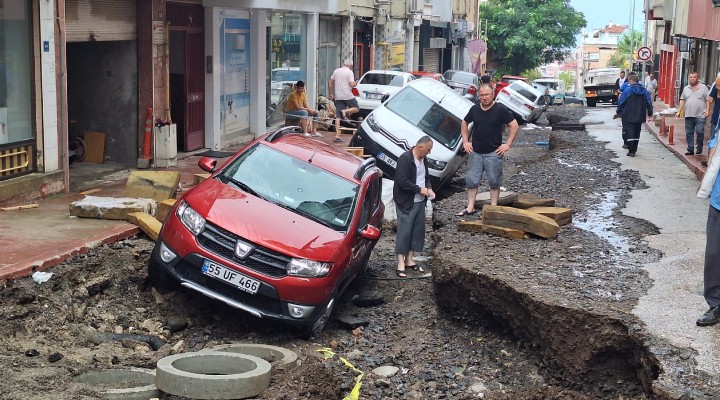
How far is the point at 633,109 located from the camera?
20.8 metres

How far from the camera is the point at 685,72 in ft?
125

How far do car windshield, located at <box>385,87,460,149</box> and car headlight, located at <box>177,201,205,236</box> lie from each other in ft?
26.3

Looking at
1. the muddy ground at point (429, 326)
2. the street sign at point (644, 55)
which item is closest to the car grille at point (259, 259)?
the muddy ground at point (429, 326)

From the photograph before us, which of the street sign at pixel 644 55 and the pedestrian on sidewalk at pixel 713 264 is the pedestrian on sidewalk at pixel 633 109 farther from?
the street sign at pixel 644 55

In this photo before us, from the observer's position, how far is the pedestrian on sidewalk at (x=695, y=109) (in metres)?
19.9

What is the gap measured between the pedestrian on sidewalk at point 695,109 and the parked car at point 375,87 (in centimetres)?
974

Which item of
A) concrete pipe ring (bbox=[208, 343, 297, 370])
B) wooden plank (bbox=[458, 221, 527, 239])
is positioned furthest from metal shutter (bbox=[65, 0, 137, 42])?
concrete pipe ring (bbox=[208, 343, 297, 370])

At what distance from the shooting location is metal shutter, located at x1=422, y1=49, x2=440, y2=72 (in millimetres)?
53372

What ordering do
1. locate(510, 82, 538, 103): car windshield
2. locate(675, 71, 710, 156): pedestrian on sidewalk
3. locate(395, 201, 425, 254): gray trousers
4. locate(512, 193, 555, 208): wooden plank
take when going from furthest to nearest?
1. locate(510, 82, 538, 103): car windshield
2. locate(675, 71, 710, 156): pedestrian on sidewalk
3. locate(512, 193, 555, 208): wooden plank
4. locate(395, 201, 425, 254): gray trousers

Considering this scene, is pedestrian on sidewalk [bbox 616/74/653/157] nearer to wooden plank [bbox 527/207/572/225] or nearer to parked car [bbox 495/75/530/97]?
wooden plank [bbox 527/207/572/225]

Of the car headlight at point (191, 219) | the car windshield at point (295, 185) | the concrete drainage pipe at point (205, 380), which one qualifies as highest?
the car windshield at point (295, 185)

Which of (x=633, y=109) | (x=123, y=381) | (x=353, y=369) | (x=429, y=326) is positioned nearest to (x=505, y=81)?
(x=633, y=109)

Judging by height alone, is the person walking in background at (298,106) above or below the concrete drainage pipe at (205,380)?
above

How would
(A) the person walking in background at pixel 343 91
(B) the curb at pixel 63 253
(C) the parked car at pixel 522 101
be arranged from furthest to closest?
(C) the parked car at pixel 522 101 → (A) the person walking in background at pixel 343 91 → (B) the curb at pixel 63 253
